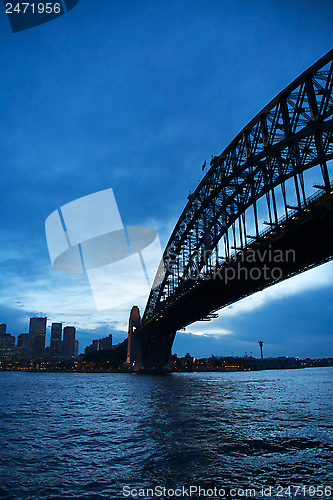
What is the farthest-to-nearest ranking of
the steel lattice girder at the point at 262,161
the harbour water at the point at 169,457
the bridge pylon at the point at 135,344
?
the bridge pylon at the point at 135,344 < the steel lattice girder at the point at 262,161 < the harbour water at the point at 169,457

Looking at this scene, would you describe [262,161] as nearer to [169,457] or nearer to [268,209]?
[268,209]

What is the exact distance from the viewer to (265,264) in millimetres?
32938

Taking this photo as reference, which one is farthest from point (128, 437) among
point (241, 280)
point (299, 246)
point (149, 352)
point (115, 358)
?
point (115, 358)

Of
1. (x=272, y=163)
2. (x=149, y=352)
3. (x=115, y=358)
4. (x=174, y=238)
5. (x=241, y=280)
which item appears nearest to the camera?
(x=272, y=163)

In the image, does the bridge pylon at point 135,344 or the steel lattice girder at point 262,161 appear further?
the bridge pylon at point 135,344

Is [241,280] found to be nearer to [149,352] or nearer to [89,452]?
[89,452]

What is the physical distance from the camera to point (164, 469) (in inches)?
383

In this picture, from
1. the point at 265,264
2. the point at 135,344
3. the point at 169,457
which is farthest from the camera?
the point at 135,344

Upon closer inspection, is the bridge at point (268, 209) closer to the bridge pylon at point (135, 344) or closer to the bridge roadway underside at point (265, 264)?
the bridge roadway underside at point (265, 264)

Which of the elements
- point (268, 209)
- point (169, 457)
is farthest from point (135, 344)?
point (169, 457)

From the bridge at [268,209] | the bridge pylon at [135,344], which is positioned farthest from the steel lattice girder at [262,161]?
the bridge pylon at [135,344]

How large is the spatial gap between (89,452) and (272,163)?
29.9 m

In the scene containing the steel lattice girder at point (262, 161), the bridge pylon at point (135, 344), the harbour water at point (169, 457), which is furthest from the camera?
A: the bridge pylon at point (135, 344)

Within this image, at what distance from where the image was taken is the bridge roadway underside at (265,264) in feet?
82.7
